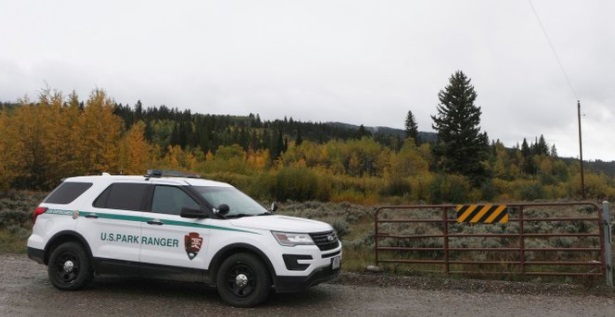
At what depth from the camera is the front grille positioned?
8367 millimetres

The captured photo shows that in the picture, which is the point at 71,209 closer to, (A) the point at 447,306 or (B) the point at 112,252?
(B) the point at 112,252

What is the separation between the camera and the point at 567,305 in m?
8.55

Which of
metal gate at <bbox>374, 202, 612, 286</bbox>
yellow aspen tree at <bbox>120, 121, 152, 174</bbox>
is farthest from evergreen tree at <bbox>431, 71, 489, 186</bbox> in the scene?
metal gate at <bbox>374, 202, 612, 286</bbox>

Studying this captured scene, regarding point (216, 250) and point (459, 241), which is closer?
point (216, 250)

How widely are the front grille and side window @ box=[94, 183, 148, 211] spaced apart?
3.00m

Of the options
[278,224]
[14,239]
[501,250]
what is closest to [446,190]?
[14,239]

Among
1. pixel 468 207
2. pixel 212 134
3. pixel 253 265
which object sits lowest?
pixel 253 265

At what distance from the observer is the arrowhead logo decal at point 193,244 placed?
331 inches

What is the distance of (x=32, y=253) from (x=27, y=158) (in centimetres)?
4095

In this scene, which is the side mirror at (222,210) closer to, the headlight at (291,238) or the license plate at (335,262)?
the headlight at (291,238)

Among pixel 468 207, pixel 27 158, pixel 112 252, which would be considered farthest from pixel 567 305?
pixel 27 158

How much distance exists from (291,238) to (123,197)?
10.2 feet

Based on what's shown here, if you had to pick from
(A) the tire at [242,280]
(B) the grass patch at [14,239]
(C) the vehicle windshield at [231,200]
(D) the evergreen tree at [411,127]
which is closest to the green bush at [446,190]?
(B) the grass patch at [14,239]

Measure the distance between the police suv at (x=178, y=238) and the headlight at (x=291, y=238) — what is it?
2cm
